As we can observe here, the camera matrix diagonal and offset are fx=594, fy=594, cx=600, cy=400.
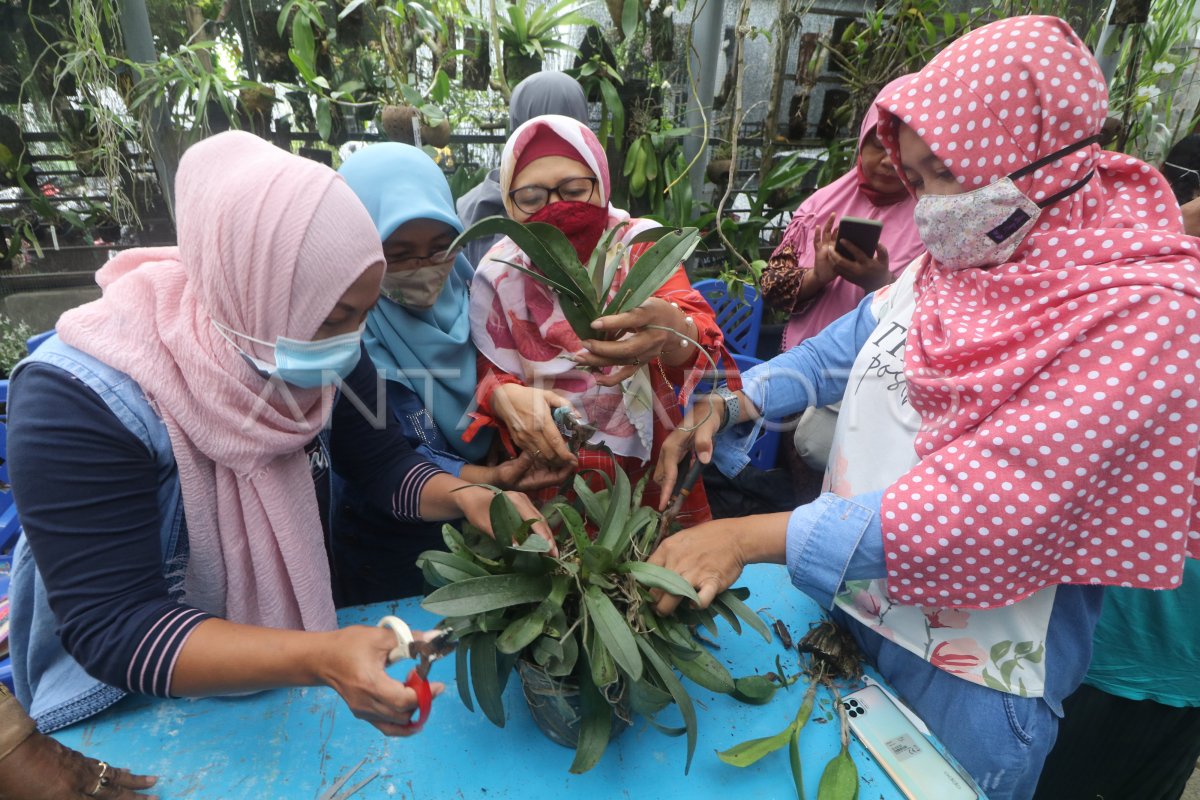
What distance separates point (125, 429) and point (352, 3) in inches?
119

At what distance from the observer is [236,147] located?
3.09ft

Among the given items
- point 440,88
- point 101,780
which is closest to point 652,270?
point 101,780

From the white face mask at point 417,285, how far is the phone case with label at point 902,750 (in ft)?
3.80

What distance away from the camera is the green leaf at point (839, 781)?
0.82 metres

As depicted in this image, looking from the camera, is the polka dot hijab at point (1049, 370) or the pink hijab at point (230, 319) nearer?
the polka dot hijab at point (1049, 370)

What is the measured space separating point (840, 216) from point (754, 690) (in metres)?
1.74

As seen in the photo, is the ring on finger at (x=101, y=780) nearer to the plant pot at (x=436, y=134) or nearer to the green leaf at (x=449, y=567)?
the green leaf at (x=449, y=567)

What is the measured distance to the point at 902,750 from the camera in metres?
0.90

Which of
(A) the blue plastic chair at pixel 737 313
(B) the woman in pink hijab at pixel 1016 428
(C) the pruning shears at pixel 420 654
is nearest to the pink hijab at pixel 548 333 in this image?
(B) the woman in pink hijab at pixel 1016 428

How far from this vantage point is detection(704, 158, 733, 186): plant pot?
355cm

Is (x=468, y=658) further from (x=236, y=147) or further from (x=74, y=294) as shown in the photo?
(x=74, y=294)

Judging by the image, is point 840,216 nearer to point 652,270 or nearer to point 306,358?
point 652,270

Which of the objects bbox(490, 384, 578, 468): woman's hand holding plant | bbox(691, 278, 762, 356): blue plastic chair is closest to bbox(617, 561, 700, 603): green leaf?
bbox(490, 384, 578, 468): woman's hand holding plant

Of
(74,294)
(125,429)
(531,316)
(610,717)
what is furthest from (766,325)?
(74,294)
